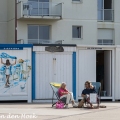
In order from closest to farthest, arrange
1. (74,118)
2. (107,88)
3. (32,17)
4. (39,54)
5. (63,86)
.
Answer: (74,118), (63,86), (39,54), (107,88), (32,17)

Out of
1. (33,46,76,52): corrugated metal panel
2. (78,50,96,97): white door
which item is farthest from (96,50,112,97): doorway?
(33,46,76,52): corrugated metal panel

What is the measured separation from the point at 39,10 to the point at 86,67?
17135 mm

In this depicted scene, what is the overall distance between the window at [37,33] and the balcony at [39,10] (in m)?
1.18

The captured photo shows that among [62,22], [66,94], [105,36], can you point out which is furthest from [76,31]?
[66,94]

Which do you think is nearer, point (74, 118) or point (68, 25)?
point (74, 118)

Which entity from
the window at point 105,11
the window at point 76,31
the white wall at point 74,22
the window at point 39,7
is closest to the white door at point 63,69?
the window at point 39,7

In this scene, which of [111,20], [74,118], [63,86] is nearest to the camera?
[74,118]

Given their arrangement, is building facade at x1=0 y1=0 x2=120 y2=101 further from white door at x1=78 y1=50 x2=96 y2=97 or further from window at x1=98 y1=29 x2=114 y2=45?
white door at x1=78 y1=50 x2=96 y2=97

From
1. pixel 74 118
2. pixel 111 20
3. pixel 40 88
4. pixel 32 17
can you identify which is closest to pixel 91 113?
pixel 74 118

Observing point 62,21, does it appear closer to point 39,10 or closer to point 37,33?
point 39,10

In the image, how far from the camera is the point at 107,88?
2283 cm

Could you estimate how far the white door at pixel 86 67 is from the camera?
21.9m

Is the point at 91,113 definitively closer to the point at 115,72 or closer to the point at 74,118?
the point at 74,118

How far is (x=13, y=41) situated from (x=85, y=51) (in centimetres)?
1816
